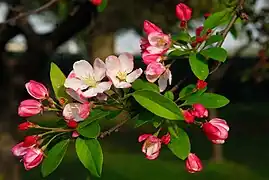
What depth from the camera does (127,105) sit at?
1.51 meters

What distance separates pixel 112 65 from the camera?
1488mm

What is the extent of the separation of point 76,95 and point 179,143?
27 cm

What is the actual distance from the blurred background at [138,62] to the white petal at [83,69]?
0.48 metres

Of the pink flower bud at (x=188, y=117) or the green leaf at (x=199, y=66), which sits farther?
the green leaf at (x=199, y=66)

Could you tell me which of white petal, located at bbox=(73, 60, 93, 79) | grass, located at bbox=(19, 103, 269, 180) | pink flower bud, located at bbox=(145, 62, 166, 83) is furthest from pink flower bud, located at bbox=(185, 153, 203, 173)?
grass, located at bbox=(19, 103, 269, 180)

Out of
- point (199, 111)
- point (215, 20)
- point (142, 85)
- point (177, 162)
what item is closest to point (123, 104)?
point (142, 85)

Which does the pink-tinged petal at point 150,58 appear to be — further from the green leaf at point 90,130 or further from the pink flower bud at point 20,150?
A: the pink flower bud at point 20,150

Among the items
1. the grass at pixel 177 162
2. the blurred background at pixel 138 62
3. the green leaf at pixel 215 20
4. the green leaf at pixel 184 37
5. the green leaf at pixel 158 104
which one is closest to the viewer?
the green leaf at pixel 158 104

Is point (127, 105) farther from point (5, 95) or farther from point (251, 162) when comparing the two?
point (251, 162)

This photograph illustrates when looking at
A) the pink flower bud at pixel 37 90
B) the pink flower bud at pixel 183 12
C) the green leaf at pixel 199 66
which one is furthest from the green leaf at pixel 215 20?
the pink flower bud at pixel 37 90

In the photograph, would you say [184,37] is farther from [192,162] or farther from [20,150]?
[20,150]

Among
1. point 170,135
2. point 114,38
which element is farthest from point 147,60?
point 114,38

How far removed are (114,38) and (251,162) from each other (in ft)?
27.0

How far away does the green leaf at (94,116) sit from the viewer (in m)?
1.45
